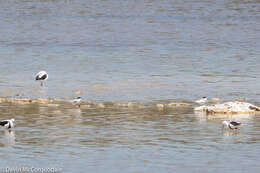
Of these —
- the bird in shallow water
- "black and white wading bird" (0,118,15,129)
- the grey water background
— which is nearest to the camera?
the grey water background

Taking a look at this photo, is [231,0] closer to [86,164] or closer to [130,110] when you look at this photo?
[130,110]

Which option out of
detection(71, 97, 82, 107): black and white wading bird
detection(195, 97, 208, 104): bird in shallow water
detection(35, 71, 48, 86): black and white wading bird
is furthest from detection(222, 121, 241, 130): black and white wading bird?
detection(35, 71, 48, 86): black and white wading bird

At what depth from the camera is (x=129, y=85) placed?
27.6 m

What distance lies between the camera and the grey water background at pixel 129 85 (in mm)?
15820

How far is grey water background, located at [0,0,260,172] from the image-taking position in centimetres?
1582

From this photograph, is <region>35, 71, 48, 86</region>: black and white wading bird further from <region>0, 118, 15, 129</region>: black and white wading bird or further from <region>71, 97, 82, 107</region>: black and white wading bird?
<region>0, 118, 15, 129</region>: black and white wading bird

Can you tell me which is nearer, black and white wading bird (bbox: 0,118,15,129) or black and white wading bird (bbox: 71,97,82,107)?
black and white wading bird (bbox: 0,118,15,129)

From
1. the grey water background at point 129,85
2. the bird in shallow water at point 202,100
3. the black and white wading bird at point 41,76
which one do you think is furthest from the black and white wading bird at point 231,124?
the black and white wading bird at point 41,76

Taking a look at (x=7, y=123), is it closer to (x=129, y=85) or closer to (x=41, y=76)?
(x=41, y=76)

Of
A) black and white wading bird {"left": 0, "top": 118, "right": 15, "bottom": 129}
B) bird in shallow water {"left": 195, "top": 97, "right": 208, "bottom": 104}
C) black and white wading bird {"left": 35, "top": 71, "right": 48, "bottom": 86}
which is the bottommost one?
black and white wading bird {"left": 0, "top": 118, "right": 15, "bottom": 129}

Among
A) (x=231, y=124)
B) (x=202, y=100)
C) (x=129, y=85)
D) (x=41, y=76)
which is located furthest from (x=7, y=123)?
(x=129, y=85)

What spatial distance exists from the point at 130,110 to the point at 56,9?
50662mm

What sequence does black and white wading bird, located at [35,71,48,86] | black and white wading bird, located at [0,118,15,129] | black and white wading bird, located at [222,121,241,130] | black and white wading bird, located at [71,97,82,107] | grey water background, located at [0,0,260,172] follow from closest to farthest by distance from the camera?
1. grey water background, located at [0,0,260,172]
2. black and white wading bird, located at [0,118,15,129]
3. black and white wading bird, located at [222,121,241,130]
4. black and white wading bird, located at [71,97,82,107]
5. black and white wading bird, located at [35,71,48,86]

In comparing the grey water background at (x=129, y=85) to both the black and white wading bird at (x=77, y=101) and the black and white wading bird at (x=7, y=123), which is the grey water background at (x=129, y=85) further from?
the black and white wading bird at (x=77, y=101)
